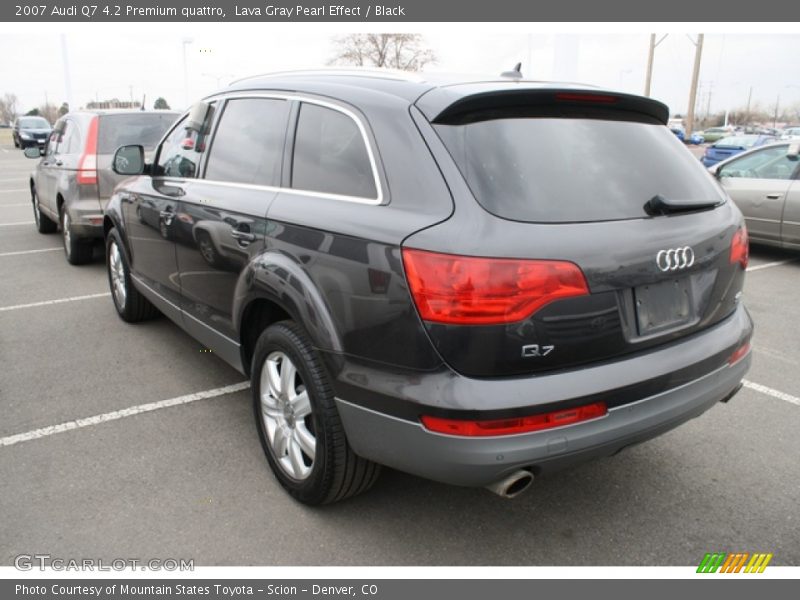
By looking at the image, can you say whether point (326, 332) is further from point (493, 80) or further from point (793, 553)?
point (793, 553)

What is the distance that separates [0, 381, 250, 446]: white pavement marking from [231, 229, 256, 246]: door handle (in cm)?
134

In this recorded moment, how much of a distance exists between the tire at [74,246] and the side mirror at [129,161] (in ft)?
11.1

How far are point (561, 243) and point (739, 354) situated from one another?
4.02 feet

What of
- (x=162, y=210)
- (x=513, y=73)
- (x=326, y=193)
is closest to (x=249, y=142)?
(x=326, y=193)

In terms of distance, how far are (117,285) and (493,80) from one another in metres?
4.08

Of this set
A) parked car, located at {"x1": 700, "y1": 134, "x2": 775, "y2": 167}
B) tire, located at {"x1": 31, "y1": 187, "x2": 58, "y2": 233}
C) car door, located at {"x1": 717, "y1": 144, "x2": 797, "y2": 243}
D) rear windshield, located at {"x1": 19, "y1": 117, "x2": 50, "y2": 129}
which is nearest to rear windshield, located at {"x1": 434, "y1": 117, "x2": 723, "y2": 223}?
car door, located at {"x1": 717, "y1": 144, "x2": 797, "y2": 243}

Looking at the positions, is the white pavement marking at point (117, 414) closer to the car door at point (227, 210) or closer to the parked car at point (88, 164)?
the car door at point (227, 210)

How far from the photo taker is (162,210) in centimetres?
408

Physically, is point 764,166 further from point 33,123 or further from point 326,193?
point 33,123

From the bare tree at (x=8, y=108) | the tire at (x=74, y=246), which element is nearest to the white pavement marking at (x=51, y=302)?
the tire at (x=74, y=246)

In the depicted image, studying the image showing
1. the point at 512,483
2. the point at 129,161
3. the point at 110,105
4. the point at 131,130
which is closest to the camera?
the point at 512,483

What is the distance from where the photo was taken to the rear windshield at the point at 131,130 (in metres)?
7.21

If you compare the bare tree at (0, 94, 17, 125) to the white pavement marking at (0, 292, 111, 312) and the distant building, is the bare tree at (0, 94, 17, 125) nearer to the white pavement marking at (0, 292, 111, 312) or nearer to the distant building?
the distant building
